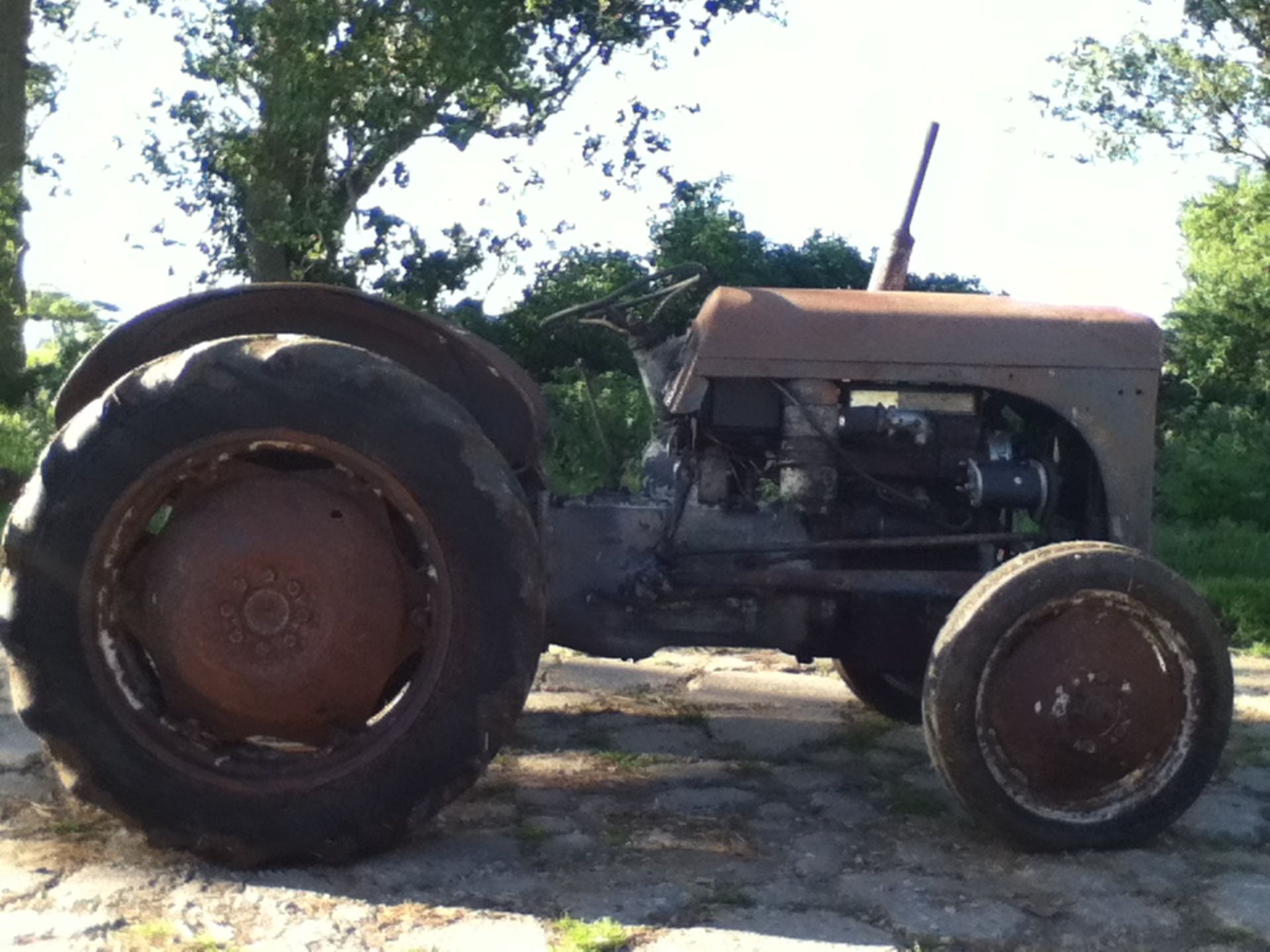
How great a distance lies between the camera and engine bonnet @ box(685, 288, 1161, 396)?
3633 millimetres

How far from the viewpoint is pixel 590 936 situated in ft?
8.63

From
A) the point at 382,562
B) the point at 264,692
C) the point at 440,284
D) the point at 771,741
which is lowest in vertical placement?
the point at 771,741

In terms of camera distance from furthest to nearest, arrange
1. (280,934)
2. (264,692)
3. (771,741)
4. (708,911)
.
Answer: (771,741) → (264,692) → (708,911) → (280,934)

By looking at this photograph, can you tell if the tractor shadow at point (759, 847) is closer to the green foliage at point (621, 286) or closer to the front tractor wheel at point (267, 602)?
the front tractor wheel at point (267, 602)

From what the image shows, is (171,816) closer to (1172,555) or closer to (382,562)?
(382,562)

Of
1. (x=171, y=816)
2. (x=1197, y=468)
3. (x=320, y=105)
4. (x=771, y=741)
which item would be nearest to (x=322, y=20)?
(x=320, y=105)

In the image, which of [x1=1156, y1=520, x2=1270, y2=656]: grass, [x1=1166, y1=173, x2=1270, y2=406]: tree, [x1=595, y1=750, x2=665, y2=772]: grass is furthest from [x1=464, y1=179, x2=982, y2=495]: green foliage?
[x1=1156, y1=520, x2=1270, y2=656]: grass

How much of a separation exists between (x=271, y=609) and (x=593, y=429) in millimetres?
3277

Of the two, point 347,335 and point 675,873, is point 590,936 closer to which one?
point 675,873

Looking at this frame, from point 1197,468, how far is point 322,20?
22.1 ft

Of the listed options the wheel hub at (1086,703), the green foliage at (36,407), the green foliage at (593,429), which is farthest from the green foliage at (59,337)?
the wheel hub at (1086,703)

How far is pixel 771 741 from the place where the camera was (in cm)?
429

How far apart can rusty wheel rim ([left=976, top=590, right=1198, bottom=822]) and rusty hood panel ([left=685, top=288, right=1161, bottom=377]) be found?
72 centimetres

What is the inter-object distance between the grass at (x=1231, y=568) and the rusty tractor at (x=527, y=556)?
3.00m
